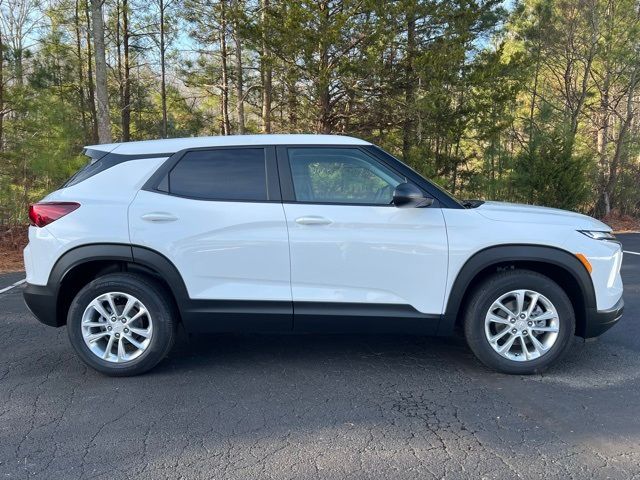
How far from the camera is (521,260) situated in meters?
3.68

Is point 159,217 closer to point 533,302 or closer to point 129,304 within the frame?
point 129,304

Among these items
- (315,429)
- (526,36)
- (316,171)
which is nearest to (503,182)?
(526,36)

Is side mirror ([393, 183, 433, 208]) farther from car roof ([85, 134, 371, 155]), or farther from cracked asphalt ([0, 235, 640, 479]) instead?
cracked asphalt ([0, 235, 640, 479])

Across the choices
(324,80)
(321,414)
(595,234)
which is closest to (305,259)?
(321,414)

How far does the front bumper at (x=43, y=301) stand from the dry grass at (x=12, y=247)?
5.51 meters

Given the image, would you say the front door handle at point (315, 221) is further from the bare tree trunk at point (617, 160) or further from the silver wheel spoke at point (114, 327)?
the bare tree trunk at point (617, 160)

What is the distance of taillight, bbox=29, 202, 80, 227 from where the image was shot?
3777 millimetres

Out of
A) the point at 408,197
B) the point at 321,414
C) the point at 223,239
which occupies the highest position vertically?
the point at 408,197

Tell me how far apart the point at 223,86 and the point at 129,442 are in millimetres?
16602

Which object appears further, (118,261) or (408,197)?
(118,261)

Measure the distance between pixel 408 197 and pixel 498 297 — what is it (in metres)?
1.02

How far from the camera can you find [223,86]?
17969 mm

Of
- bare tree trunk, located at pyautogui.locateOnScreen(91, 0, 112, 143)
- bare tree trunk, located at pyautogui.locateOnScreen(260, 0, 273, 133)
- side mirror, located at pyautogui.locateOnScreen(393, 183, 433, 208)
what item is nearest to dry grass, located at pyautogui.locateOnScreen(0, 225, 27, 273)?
bare tree trunk, located at pyautogui.locateOnScreen(91, 0, 112, 143)

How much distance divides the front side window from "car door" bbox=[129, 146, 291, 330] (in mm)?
229
